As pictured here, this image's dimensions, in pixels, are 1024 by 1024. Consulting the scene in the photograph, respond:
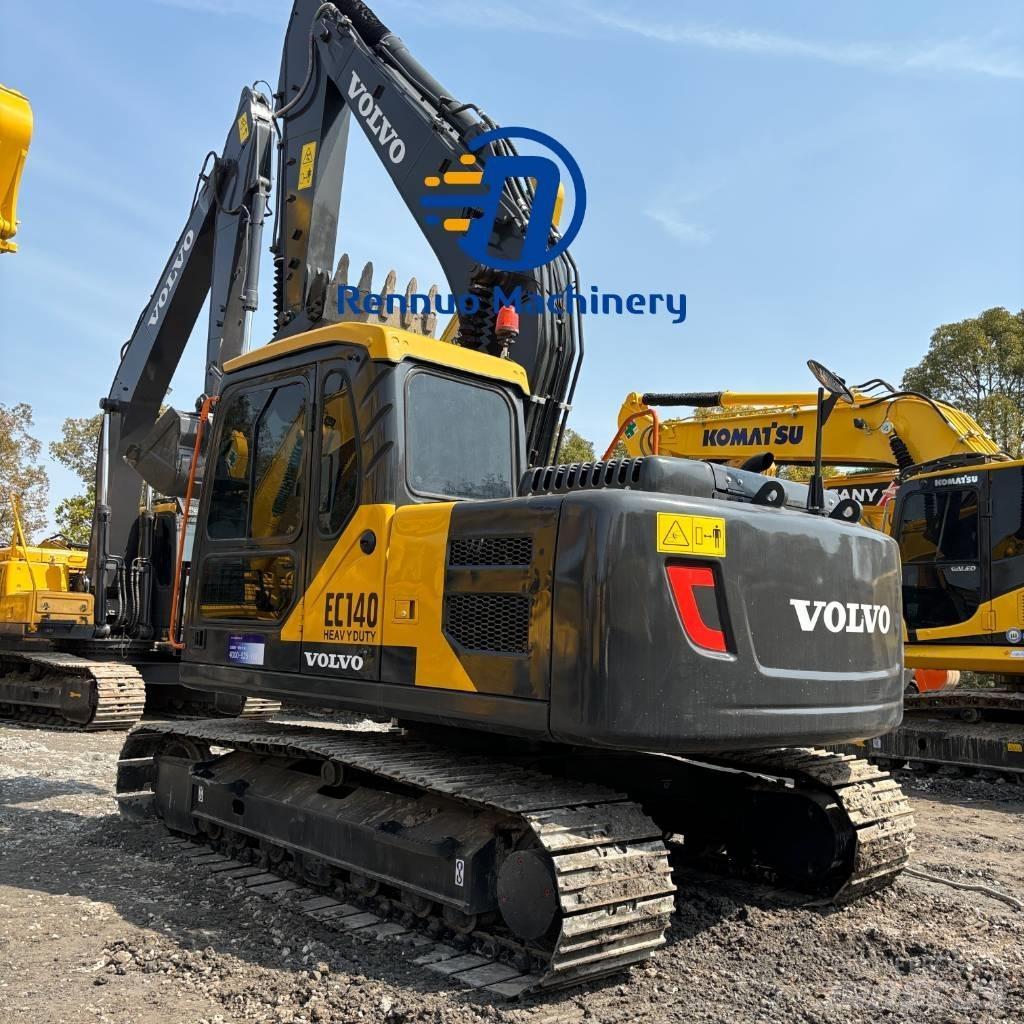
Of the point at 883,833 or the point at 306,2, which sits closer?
the point at 883,833

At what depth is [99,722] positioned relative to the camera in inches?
446

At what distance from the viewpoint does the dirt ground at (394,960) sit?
150 inches

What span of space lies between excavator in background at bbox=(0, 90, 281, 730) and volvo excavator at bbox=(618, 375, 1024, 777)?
4427 mm

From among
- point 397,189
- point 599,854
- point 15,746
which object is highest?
point 397,189

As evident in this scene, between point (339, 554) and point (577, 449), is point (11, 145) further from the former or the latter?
point (577, 449)

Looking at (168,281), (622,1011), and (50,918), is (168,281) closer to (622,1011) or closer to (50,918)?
(50,918)

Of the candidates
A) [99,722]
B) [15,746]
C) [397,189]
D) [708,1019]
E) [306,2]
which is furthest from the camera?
[99,722]

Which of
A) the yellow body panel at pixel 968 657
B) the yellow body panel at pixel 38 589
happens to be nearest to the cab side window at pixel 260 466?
the yellow body panel at pixel 968 657

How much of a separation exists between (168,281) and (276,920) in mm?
8465

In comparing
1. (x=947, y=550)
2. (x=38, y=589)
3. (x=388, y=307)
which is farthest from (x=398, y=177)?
(x=38, y=589)

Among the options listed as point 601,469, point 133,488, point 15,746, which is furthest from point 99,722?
point 601,469

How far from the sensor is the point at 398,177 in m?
7.04

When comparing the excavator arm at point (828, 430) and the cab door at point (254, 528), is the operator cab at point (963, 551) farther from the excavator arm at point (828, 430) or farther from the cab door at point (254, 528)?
the cab door at point (254, 528)

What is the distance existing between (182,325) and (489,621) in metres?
8.64
